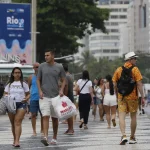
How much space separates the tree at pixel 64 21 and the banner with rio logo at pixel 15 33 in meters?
13.1

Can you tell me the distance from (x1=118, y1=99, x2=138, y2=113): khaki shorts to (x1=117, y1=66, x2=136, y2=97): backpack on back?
152 millimetres

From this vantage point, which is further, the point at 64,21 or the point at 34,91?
the point at 64,21

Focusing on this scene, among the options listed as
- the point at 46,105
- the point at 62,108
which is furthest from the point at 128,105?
the point at 46,105

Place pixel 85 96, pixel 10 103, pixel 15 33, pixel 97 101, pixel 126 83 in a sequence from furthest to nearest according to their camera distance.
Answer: pixel 15 33, pixel 97 101, pixel 85 96, pixel 126 83, pixel 10 103

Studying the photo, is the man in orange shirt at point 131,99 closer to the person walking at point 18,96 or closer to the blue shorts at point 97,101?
the person walking at point 18,96

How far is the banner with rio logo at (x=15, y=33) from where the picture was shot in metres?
40.9

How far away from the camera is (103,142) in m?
15.4

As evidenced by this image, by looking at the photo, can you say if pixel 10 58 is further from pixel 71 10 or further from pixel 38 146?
pixel 38 146

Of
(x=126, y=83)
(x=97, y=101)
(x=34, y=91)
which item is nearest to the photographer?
(x=126, y=83)

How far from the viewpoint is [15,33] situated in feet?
135

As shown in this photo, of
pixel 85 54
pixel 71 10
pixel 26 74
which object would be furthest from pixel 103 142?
pixel 85 54

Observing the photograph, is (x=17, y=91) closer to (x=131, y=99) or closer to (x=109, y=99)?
(x=131, y=99)

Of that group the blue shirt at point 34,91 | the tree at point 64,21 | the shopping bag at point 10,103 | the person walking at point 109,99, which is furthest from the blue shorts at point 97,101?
the tree at point 64,21

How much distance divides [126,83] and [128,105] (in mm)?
408
